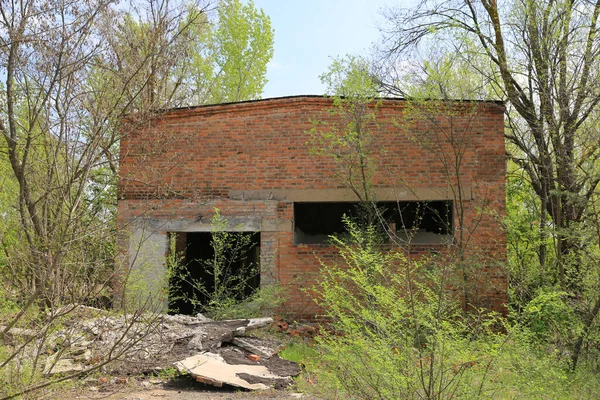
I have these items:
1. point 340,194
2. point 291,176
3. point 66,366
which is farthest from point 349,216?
point 66,366

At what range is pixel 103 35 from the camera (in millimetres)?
8320

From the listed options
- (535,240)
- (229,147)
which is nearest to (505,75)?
(535,240)

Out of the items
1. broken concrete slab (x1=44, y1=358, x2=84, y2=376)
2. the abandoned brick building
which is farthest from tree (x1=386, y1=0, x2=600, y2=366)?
broken concrete slab (x1=44, y1=358, x2=84, y2=376)

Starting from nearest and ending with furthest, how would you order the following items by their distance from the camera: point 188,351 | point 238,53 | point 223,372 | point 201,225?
1. point 223,372
2. point 188,351
3. point 201,225
4. point 238,53

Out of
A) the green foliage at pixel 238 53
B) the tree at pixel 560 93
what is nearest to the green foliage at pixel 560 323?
the tree at pixel 560 93

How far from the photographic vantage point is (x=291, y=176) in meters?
11.9

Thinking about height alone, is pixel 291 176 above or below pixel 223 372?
above

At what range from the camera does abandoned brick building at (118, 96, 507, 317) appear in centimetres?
1146

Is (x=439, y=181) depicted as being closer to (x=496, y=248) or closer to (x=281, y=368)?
(x=496, y=248)

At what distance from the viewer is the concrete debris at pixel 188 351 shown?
749 cm

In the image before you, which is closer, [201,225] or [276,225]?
[276,225]

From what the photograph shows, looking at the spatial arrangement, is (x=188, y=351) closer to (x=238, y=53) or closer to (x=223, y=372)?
(x=223, y=372)

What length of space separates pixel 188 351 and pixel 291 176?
4.64 m

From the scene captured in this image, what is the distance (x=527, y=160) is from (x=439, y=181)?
122 inches
